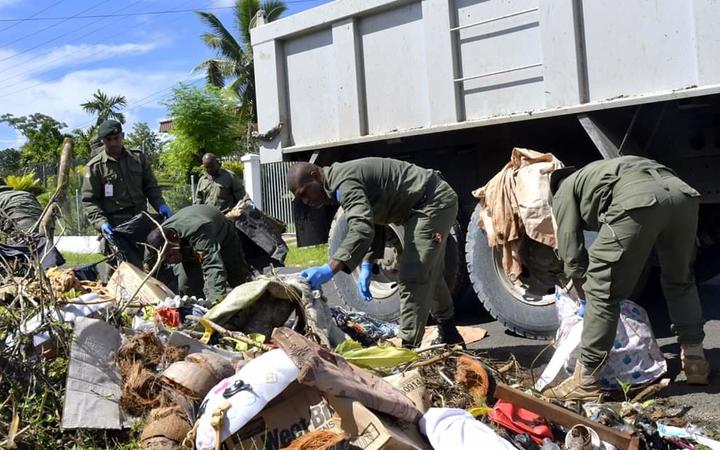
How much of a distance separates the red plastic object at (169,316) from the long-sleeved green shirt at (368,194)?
3.19ft

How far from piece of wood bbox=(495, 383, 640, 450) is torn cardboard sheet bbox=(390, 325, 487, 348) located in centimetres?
165

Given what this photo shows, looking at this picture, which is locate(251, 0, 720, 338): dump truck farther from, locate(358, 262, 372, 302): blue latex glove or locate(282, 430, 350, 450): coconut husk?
locate(282, 430, 350, 450): coconut husk

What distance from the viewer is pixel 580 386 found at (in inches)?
145

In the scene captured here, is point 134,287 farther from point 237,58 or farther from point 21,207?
point 237,58

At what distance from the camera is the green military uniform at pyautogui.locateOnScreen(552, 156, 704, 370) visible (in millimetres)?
3627

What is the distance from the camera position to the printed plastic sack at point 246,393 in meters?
2.72

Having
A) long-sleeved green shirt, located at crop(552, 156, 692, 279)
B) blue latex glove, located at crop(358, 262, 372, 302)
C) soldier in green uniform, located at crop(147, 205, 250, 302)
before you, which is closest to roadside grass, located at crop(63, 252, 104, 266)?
soldier in green uniform, located at crop(147, 205, 250, 302)

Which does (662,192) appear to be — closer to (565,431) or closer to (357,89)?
(565,431)

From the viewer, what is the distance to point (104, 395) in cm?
323

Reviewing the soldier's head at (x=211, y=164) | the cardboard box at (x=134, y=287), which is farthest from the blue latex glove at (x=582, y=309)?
the soldier's head at (x=211, y=164)

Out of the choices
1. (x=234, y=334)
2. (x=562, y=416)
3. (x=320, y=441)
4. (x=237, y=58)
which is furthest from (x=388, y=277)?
(x=237, y=58)

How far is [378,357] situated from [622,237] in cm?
130

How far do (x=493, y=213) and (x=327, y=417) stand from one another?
2470 millimetres

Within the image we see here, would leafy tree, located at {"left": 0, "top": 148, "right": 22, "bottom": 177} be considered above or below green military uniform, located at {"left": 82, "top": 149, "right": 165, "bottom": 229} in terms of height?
above
